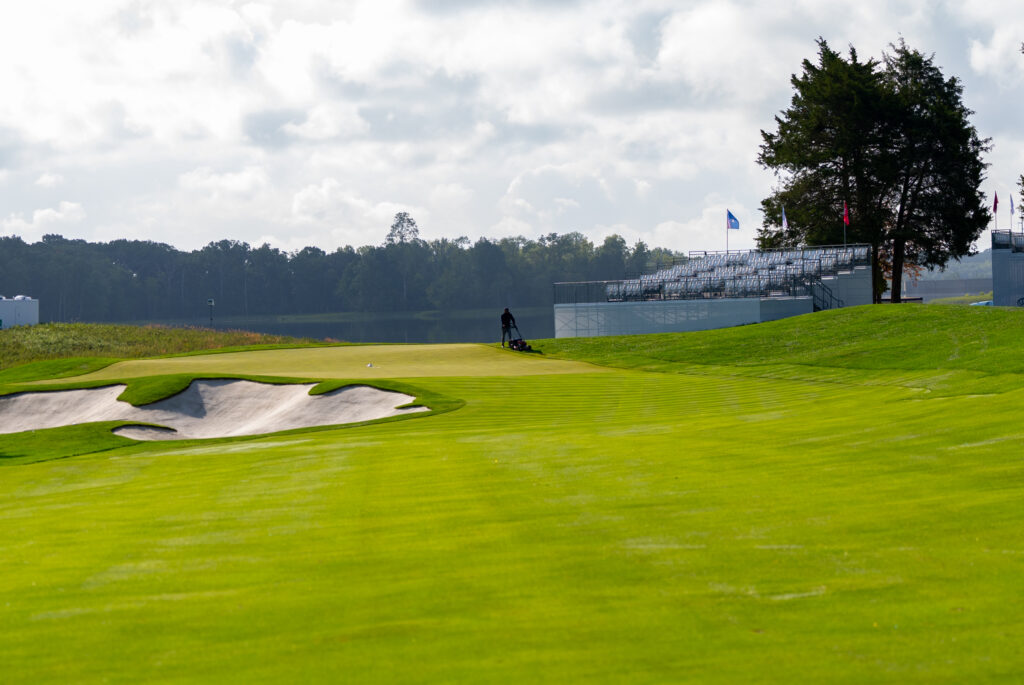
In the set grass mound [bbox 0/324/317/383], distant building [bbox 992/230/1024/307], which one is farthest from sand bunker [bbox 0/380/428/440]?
distant building [bbox 992/230/1024/307]

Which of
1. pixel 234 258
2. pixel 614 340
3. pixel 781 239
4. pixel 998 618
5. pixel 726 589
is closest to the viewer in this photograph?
pixel 998 618

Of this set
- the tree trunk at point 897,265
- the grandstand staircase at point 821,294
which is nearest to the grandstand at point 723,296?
the grandstand staircase at point 821,294

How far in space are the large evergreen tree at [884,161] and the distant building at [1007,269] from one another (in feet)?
20.4

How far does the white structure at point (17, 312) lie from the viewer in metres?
70.1

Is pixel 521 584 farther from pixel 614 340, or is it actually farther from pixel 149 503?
pixel 614 340

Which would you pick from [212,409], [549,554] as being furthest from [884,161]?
[549,554]

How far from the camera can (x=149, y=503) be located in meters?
11.3

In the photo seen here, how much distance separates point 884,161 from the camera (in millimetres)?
54344

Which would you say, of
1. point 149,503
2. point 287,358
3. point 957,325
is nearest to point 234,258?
point 287,358

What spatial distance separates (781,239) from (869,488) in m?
54.2

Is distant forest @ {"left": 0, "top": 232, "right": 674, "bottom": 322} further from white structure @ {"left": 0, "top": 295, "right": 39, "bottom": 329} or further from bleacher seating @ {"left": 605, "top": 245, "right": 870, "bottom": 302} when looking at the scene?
bleacher seating @ {"left": 605, "top": 245, "right": 870, "bottom": 302}

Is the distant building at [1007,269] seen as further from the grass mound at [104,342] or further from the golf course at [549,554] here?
the golf course at [549,554]

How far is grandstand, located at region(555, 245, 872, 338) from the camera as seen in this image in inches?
1881

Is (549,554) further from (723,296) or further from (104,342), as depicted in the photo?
(104,342)
